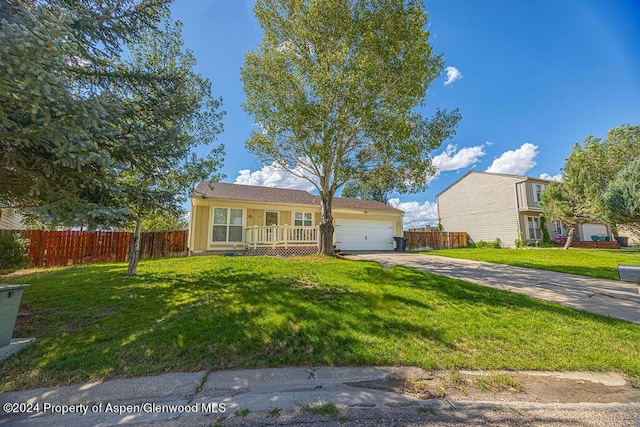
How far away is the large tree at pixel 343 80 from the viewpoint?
8273mm

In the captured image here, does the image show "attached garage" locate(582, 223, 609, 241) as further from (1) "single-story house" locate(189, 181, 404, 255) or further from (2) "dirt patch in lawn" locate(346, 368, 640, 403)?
(2) "dirt patch in lawn" locate(346, 368, 640, 403)

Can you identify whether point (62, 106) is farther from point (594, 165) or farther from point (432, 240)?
point (594, 165)

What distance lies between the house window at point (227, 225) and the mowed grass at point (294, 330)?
7.33m

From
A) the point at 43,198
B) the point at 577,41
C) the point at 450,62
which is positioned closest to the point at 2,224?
the point at 43,198

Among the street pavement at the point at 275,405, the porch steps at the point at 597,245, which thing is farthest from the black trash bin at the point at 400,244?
the porch steps at the point at 597,245

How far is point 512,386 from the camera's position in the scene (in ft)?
9.08

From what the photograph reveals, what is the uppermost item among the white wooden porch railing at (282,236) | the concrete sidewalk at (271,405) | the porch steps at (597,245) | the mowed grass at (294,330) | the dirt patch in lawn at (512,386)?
the white wooden porch railing at (282,236)

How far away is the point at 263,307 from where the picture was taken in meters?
4.54

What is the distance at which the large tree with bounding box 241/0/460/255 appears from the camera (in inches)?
326

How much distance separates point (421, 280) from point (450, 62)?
28.4 ft

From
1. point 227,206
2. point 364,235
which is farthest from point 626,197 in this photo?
point 227,206

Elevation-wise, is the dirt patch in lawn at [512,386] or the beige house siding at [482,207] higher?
the beige house siding at [482,207]

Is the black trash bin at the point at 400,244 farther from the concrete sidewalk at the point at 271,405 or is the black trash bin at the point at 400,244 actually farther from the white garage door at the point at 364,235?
the concrete sidewalk at the point at 271,405

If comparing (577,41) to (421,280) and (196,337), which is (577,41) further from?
(196,337)
